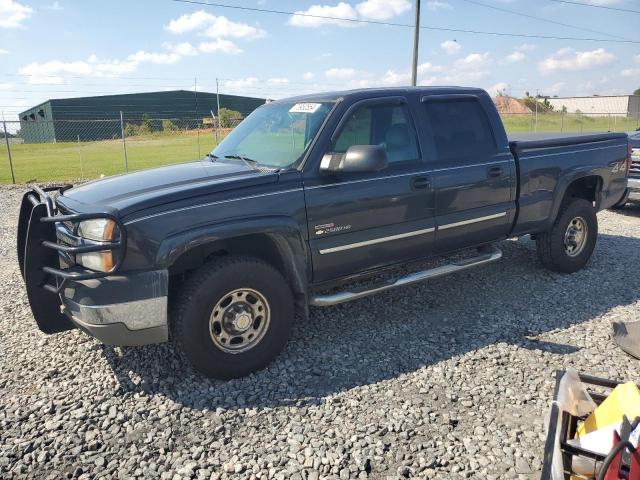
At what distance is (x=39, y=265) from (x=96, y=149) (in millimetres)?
28007

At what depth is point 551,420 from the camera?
2.44 m

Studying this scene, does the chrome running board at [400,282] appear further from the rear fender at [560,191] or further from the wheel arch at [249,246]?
the rear fender at [560,191]

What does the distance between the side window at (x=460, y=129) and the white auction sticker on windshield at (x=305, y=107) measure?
100 centimetres

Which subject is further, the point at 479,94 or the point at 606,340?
the point at 479,94

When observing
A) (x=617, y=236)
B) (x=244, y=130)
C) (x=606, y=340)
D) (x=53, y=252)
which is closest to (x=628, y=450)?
(x=606, y=340)

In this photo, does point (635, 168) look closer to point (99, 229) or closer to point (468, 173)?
point (468, 173)

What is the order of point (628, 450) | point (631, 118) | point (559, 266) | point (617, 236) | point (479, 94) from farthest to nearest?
1. point (631, 118)
2. point (617, 236)
3. point (559, 266)
4. point (479, 94)
5. point (628, 450)

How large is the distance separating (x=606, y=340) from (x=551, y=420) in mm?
2074

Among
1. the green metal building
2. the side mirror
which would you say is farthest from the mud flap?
the green metal building

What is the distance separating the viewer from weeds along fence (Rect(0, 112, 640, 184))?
17672 millimetres

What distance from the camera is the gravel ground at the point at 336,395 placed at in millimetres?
2795

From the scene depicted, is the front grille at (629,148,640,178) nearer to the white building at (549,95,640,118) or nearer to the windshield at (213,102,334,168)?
the windshield at (213,102,334,168)

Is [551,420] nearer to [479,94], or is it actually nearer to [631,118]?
[479,94]

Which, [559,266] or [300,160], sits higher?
[300,160]
